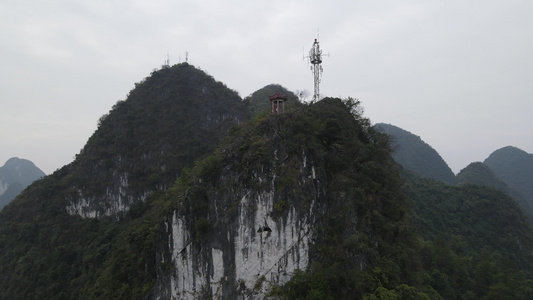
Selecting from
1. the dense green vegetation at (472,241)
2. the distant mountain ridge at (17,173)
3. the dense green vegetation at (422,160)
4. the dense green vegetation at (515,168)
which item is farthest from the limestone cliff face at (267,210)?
the distant mountain ridge at (17,173)

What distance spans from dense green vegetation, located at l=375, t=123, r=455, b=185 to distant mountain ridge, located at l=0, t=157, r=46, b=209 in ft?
461

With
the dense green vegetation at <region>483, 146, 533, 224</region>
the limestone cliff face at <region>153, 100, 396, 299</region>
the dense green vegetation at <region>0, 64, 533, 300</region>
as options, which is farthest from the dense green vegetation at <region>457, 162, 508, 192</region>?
the limestone cliff face at <region>153, 100, 396, 299</region>

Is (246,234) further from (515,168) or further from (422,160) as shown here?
(515,168)

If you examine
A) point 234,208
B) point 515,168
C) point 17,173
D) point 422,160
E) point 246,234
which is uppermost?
point 17,173

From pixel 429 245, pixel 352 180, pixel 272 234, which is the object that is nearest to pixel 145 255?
pixel 272 234

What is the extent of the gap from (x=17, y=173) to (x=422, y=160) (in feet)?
570

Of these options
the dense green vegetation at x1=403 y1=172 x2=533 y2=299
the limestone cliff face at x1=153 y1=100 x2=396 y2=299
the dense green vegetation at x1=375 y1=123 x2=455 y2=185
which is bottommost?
the dense green vegetation at x1=403 y1=172 x2=533 y2=299

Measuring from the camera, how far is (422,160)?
258 feet

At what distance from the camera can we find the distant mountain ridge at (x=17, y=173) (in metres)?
111

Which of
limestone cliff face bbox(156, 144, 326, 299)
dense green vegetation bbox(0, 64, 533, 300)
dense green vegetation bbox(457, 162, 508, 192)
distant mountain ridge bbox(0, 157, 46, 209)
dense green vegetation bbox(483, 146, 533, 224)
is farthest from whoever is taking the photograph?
distant mountain ridge bbox(0, 157, 46, 209)

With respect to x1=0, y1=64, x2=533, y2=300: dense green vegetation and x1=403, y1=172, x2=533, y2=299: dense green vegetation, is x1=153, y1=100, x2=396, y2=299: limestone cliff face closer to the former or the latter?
x1=0, y1=64, x2=533, y2=300: dense green vegetation

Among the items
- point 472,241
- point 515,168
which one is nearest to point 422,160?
point 515,168

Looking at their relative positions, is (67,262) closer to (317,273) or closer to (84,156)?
(84,156)

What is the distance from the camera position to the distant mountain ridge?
111050 millimetres
